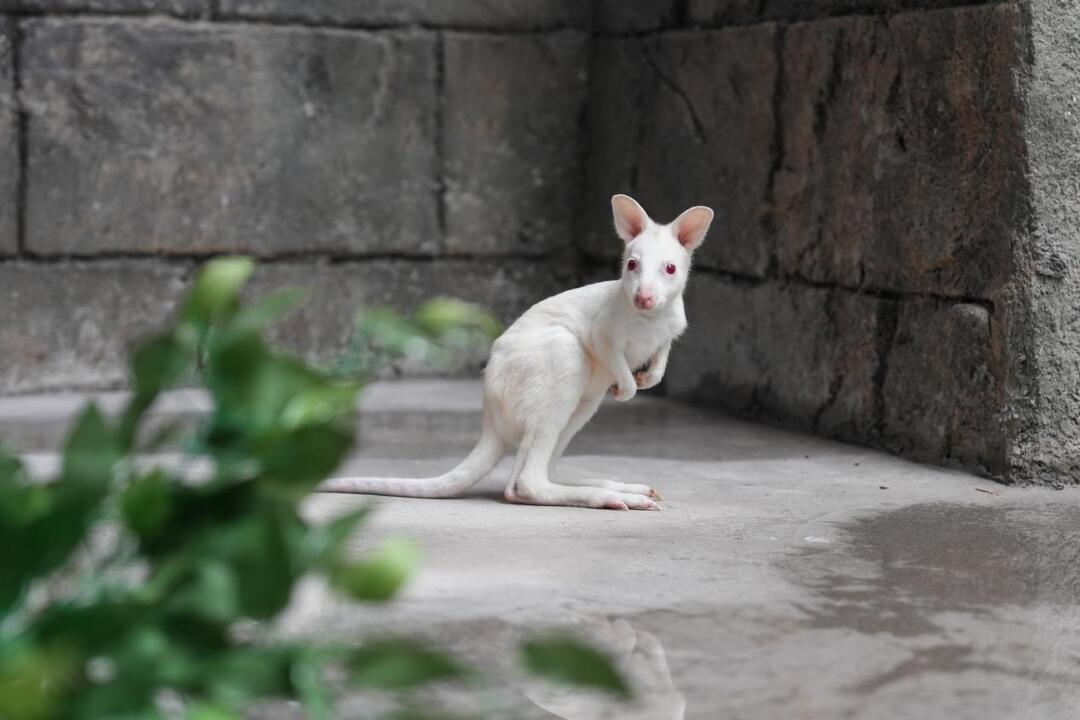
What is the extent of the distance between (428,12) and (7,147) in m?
1.73

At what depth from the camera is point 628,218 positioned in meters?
4.11

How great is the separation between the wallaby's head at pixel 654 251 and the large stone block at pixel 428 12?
8.31ft

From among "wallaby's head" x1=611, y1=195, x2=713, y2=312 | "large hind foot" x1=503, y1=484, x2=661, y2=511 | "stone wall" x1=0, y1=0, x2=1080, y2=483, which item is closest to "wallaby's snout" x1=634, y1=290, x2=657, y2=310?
"wallaby's head" x1=611, y1=195, x2=713, y2=312

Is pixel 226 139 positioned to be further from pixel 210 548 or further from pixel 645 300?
pixel 210 548

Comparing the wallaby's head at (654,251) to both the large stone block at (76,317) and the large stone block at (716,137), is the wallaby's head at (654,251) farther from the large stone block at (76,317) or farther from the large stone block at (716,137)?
the large stone block at (76,317)

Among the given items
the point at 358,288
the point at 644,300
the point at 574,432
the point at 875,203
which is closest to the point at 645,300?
the point at 644,300

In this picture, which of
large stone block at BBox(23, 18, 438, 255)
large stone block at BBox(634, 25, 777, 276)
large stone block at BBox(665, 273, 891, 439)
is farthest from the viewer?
large stone block at BBox(23, 18, 438, 255)

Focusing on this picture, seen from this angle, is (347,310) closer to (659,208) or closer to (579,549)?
(659,208)

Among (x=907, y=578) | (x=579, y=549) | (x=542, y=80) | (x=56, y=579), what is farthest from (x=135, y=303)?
(x=56, y=579)

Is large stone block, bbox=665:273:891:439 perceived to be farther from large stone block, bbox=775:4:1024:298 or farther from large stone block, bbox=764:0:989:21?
large stone block, bbox=764:0:989:21

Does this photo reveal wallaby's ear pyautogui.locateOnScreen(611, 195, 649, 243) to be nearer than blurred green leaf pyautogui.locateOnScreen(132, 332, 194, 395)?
No

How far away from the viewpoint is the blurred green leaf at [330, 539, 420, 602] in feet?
5.25

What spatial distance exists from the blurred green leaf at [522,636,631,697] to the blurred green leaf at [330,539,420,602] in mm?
156

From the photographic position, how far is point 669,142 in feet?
20.1
